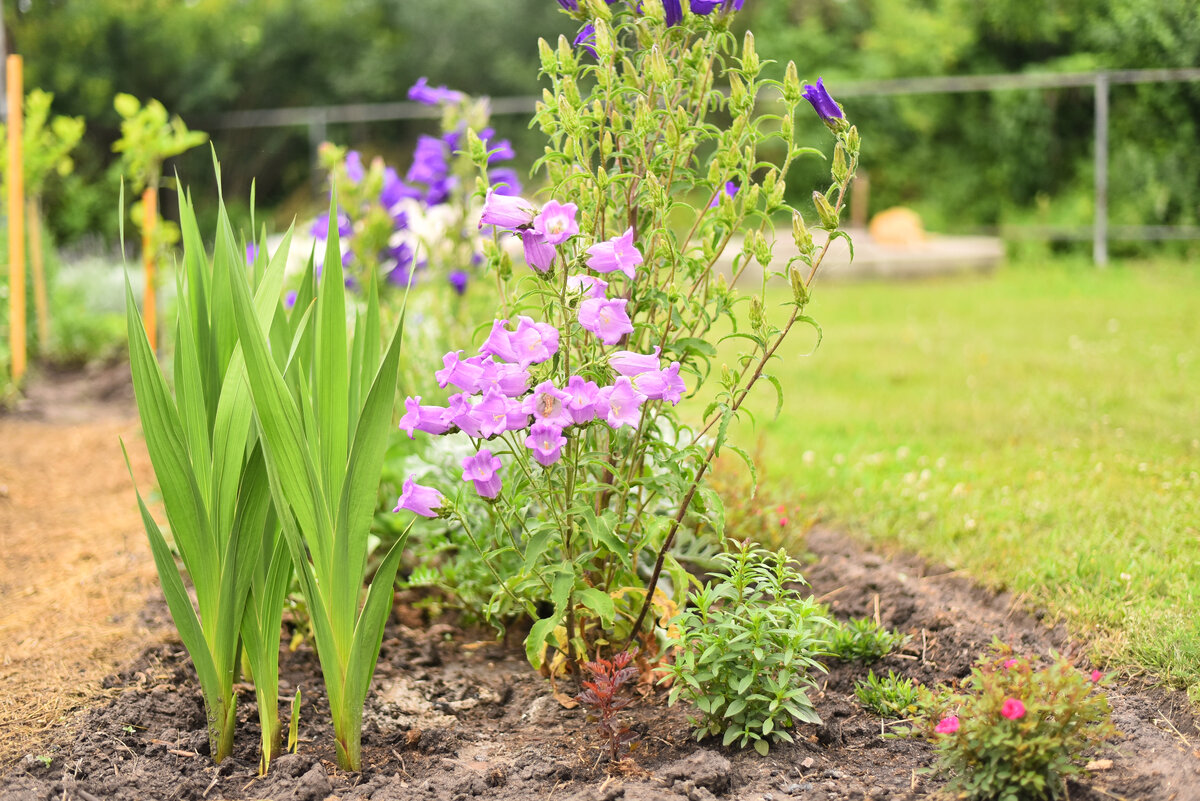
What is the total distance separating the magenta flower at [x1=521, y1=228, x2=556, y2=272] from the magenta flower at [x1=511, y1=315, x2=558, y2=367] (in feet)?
0.33

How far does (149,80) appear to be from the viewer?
40.1 feet

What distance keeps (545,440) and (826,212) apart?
24.6 inches

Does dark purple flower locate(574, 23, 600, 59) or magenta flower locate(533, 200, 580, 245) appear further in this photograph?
dark purple flower locate(574, 23, 600, 59)

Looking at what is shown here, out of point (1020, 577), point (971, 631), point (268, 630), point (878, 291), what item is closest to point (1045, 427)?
point (1020, 577)

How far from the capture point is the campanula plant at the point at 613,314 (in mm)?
1712

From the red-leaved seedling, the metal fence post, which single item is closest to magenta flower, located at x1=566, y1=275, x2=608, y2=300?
the red-leaved seedling

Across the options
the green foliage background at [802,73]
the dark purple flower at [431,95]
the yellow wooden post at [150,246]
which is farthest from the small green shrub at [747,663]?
the green foliage background at [802,73]

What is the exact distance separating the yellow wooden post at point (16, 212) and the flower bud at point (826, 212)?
15.6ft

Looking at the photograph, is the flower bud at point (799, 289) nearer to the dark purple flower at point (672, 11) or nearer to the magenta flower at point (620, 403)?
the magenta flower at point (620, 403)

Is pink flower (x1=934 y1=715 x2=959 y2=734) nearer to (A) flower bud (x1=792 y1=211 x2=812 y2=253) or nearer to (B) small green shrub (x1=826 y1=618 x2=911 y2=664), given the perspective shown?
(B) small green shrub (x1=826 y1=618 x2=911 y2=664)

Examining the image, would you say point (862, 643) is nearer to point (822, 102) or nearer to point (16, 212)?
point (822, 102)

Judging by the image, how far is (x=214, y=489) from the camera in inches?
69.8

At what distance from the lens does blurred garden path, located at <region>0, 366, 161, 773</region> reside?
2.09 m

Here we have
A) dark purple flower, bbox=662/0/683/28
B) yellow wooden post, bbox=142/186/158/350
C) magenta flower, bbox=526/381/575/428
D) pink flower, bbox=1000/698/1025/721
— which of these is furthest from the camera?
yellow wooden post, bbox=142/186/158/350
